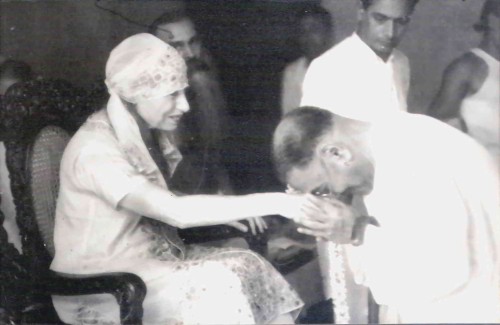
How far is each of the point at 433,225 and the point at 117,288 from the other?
3.11 ft

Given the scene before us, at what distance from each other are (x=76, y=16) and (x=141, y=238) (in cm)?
75

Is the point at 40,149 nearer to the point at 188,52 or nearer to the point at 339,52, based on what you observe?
the point at 188,52

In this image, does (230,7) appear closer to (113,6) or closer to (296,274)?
(113,6)

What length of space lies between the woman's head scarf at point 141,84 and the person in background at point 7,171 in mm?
337

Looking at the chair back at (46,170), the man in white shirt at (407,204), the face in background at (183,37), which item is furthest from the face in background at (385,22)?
the chair back at (46,170)

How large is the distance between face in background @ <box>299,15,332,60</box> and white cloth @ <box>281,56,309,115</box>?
31mm

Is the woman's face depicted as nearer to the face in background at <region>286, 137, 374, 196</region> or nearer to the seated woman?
the seated woman

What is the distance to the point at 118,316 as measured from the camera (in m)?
2.53

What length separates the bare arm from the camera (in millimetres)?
2412

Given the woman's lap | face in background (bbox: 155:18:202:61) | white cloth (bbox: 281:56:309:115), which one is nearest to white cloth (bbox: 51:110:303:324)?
the woman's lap

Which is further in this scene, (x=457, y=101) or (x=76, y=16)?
(x=76, y=16)

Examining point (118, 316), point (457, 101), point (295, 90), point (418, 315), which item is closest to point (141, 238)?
point (118, 316)

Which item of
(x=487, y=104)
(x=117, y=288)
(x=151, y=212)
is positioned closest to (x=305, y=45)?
(x=487, y=104)

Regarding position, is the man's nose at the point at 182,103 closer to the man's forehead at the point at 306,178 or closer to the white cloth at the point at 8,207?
the man's forehead at the point at 306,178
